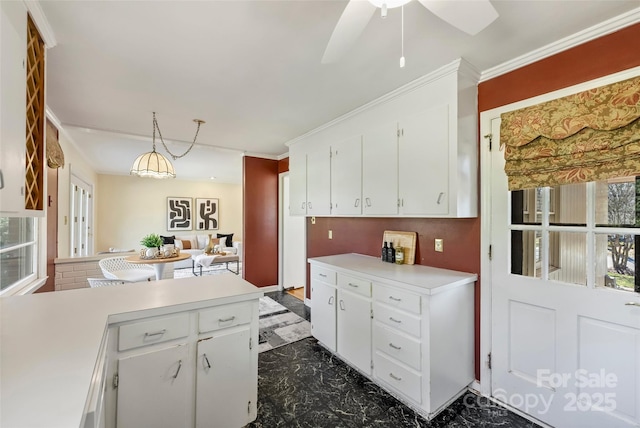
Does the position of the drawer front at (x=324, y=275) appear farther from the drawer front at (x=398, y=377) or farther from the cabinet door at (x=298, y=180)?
the cabinet door at (x=298, y=180)

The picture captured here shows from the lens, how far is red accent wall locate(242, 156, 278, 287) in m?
4.63

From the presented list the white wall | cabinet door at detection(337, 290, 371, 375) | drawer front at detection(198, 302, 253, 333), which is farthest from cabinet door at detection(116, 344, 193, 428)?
the white wall

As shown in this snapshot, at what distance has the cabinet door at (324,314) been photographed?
2627 millimetres

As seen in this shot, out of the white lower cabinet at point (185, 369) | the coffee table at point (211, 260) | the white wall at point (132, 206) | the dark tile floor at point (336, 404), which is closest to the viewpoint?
the white lower cabinet at point (185, 369)

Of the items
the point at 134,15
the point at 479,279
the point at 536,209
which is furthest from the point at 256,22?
the point at 479,279

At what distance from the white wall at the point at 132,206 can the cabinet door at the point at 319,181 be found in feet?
19.8

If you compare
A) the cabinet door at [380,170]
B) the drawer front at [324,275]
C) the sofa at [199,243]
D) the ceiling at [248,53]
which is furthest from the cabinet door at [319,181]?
the sofa at [199,243]

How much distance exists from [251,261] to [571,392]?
4.00 m

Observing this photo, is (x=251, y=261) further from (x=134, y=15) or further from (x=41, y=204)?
(x=134, y=15)

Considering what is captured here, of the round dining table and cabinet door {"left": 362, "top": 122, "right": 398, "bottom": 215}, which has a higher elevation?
cabinet door {"left": 362, "top": 122, "right": 398, "bottom": 215}

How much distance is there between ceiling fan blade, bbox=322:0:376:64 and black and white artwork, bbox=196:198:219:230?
7.87 meters

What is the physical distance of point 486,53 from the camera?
184cm

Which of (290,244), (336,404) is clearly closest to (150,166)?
(290,244)

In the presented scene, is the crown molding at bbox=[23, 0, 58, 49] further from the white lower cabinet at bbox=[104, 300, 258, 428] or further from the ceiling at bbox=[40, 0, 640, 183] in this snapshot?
the white lower cabinet at bbox=[104, 300, 258, 428]
